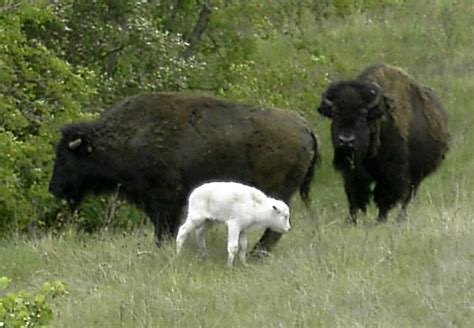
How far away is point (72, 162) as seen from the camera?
13.6 metres

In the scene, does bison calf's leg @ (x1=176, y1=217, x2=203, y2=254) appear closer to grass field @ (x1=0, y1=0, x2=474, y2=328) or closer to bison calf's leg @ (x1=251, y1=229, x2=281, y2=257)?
grass field @ (x1=0, y1=0, x2=474, y2=328)

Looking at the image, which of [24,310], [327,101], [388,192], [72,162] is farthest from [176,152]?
[24,310]

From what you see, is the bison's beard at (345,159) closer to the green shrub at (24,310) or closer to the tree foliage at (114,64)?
the tree foliage at (114,64)

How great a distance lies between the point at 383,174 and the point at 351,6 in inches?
368

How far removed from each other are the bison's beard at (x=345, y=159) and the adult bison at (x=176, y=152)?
84 cm

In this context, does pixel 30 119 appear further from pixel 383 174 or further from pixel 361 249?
pixel 361 249

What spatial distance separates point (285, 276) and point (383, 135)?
4.19 m

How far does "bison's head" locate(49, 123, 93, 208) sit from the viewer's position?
13.5 meters

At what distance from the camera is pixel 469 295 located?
9.69m

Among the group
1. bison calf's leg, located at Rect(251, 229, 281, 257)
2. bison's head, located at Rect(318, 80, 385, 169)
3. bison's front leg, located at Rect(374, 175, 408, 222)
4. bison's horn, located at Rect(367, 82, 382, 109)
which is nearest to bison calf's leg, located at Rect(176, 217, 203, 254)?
bison calf's leg, located at Rect(251, 229, 281, 257)

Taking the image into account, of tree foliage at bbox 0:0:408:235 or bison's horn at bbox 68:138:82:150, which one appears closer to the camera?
bison's horn at bbox 68:138:82:150

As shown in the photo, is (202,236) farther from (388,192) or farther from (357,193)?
(388,192)

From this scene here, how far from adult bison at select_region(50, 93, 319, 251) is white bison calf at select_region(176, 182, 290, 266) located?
126 centimetres

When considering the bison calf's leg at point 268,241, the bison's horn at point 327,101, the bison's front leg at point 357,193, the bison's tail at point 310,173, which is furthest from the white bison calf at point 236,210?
the bison's front leg at point 357,193
